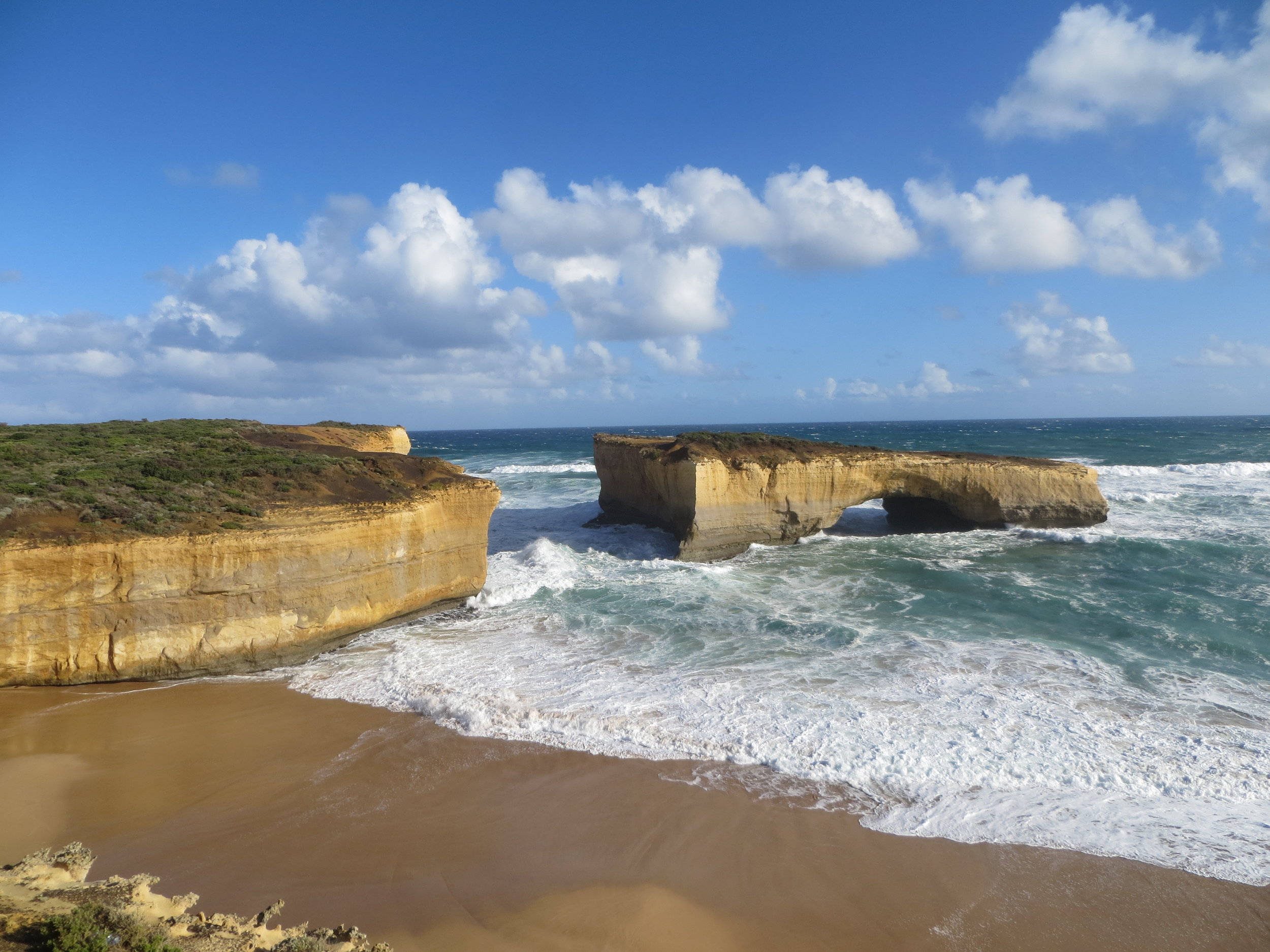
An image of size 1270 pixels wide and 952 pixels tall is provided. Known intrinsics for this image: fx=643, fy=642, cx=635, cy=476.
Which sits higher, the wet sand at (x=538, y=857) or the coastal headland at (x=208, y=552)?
the coastal headland at (x=208, y=552)

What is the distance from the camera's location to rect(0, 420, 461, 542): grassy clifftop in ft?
30.0

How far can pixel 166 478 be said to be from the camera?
1112cm

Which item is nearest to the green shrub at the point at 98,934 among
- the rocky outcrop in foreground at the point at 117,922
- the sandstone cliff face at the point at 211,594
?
the rocky outcrop in foreground at the point at 117,922

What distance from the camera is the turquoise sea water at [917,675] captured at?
6.41 meters

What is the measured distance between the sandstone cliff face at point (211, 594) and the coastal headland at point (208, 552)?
0.06ft

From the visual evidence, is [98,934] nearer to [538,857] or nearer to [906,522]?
[538,857]

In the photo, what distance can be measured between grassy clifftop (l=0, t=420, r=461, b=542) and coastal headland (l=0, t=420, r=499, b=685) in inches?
1.5

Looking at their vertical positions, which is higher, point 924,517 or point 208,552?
point 208,552

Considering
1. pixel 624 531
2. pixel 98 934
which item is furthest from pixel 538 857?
pixel 624 531

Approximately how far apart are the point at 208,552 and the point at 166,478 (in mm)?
2998

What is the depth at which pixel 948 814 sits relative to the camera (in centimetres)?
619

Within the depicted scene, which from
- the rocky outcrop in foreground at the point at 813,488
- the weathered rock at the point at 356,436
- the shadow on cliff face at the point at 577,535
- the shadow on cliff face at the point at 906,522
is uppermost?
the weathered rock at the point at 356,436

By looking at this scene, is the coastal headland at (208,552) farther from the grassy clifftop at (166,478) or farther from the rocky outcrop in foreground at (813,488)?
the rocky outcrop in foreground at (813,488)

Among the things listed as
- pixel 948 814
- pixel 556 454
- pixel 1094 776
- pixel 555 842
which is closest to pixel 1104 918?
pixel 948 814
